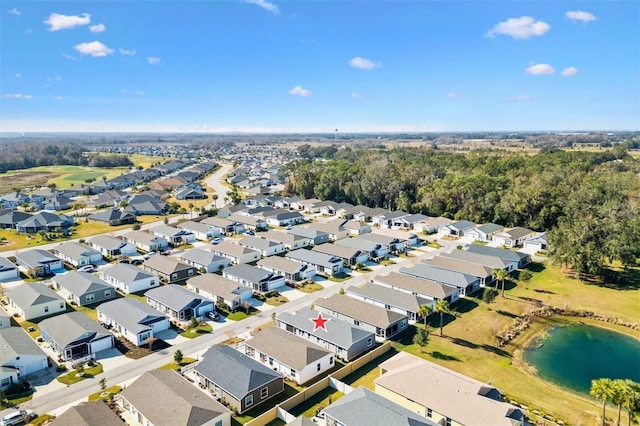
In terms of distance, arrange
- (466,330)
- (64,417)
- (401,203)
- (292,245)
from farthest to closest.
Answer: (401,203) < (292,245) < (466,330) < (64,417)

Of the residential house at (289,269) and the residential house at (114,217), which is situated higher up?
the residential house at (114,217)

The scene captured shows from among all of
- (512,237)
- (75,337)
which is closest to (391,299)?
(75,337)

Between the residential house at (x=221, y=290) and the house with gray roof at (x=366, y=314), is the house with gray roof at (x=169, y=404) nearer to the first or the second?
the residential house at (x=221, y=290)

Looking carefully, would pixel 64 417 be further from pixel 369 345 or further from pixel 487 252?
pixel 487 252

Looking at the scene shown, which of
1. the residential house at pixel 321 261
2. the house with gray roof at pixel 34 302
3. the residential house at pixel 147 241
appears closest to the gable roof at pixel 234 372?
the house with gray roof at pixel 34 302

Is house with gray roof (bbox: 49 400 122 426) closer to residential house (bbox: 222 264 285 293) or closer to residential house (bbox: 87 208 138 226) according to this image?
residential house (bbox: 222 264 285 293)

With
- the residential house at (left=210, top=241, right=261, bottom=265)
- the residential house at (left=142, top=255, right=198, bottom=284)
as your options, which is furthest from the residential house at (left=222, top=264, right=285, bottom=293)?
the residential house at (left=210, top=241, right=261, bottom=265)

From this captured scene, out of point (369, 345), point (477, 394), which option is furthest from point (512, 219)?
point (477, 394)
